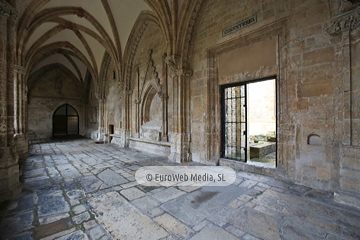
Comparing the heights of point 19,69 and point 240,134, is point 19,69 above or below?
above

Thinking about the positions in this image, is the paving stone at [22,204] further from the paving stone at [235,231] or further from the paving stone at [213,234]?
the paving stone at [235,231]

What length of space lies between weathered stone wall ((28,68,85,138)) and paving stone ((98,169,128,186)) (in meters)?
13.1

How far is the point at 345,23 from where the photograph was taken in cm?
274

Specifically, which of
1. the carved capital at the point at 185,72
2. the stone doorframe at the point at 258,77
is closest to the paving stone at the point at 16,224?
the stone doorframe at the point at 258,77

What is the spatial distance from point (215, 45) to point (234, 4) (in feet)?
3.49

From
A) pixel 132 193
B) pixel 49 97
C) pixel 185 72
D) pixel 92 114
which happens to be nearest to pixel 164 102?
pixel 185 72

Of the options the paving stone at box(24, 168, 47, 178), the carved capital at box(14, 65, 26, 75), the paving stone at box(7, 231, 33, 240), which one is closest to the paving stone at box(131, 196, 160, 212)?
the paving stone at box(7, 231, 33, 240)

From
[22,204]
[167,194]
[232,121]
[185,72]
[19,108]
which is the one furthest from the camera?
[19,108]

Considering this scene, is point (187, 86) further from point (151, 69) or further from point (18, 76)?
point (18, 76)

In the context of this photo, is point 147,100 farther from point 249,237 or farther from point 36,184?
point 249,237

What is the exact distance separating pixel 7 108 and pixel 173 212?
3.50 m

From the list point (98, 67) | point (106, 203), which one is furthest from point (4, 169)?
point (98, 67)

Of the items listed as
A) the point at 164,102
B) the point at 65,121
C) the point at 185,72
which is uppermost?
the point at 185,72

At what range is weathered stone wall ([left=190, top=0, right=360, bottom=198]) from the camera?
2.94m
